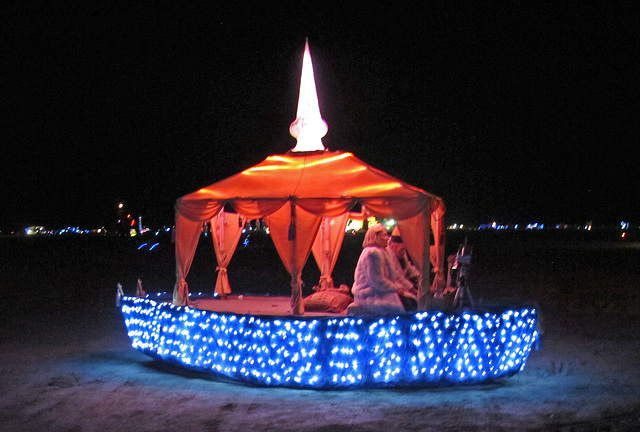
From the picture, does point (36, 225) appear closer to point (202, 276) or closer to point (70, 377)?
point (202, 276)

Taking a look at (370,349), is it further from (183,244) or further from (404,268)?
(183,244)

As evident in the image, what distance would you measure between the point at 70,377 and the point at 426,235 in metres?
4.55

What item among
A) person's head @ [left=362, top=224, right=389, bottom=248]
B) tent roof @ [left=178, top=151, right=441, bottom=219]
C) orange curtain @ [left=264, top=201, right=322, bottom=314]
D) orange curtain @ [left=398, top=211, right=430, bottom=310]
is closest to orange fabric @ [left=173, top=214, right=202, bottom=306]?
tent roof @ [left=178, top=151, right=441, bottom=219]

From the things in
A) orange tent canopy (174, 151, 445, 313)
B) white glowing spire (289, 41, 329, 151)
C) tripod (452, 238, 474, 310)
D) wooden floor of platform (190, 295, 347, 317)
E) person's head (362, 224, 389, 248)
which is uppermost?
white glowing spire (289, 41, 329, 151)

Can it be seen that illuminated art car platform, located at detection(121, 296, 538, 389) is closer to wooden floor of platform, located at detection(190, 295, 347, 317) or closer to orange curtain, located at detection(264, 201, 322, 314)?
orange curtain, located at detection(264, 201, 322, 314)

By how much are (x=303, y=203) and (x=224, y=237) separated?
352cm

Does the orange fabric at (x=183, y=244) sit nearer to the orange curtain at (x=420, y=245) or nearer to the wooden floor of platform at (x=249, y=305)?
the wooden floor of platform at (x=249, y=305)

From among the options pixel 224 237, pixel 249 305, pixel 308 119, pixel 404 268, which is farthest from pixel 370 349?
pixel 224 237

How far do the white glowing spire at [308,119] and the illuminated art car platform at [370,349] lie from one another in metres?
3.94

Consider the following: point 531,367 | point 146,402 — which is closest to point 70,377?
point 146,402

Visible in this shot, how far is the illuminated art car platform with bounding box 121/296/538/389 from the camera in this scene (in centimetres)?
792

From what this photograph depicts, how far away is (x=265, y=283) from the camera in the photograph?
2106 cm

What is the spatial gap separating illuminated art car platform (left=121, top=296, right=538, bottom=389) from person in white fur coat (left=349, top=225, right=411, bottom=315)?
0.55m

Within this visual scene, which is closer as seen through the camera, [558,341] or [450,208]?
[558,341]
